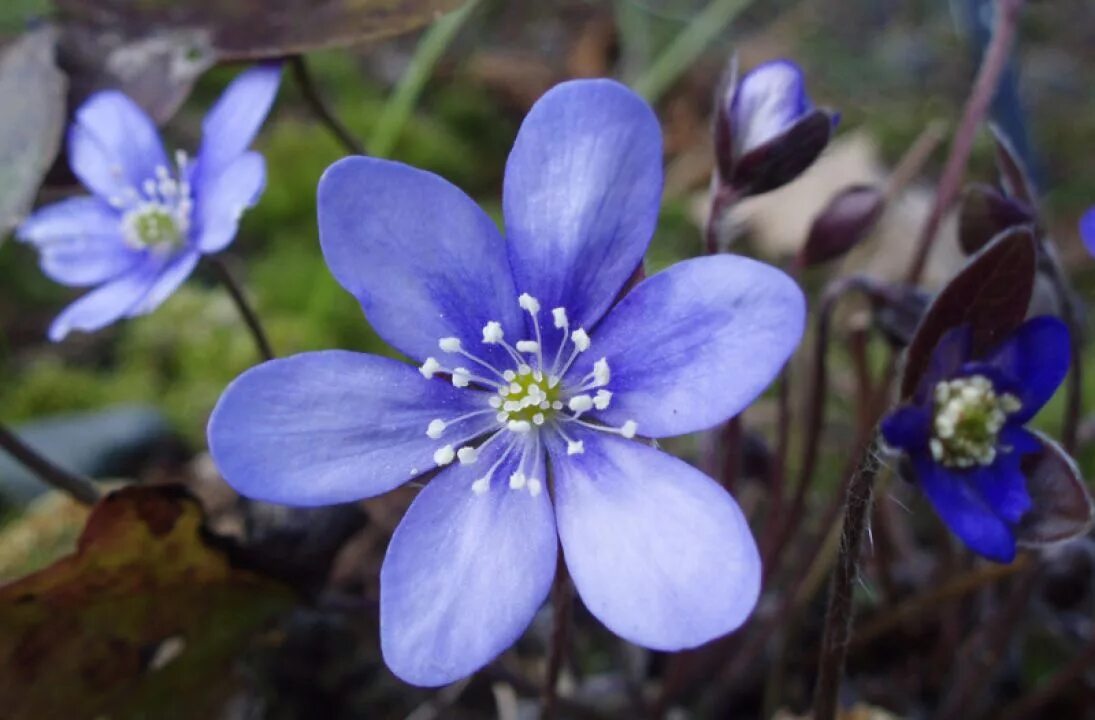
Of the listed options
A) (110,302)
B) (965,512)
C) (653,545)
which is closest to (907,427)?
(965,512)

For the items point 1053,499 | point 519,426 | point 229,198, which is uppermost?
point 229,198

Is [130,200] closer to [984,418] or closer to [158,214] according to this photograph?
[158,214]

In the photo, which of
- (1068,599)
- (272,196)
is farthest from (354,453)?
(272,196)

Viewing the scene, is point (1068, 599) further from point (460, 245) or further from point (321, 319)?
point (321, 319)

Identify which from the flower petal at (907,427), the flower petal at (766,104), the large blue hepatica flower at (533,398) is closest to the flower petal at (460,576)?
the large blue hepatica flower at (533,398)

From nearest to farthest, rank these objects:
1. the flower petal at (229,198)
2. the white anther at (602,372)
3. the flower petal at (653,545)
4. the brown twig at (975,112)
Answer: the flower petal at (653,545), the white anther at (602,372), the flower petal at (229,198), the brown twig at (975,112)

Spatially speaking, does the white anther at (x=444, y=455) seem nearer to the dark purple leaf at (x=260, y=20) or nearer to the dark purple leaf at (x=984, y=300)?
the dark purple leaf at (x=984, y=300)

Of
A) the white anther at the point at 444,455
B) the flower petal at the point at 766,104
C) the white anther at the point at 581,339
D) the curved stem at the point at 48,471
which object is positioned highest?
the flower petal at the point at 766,104
